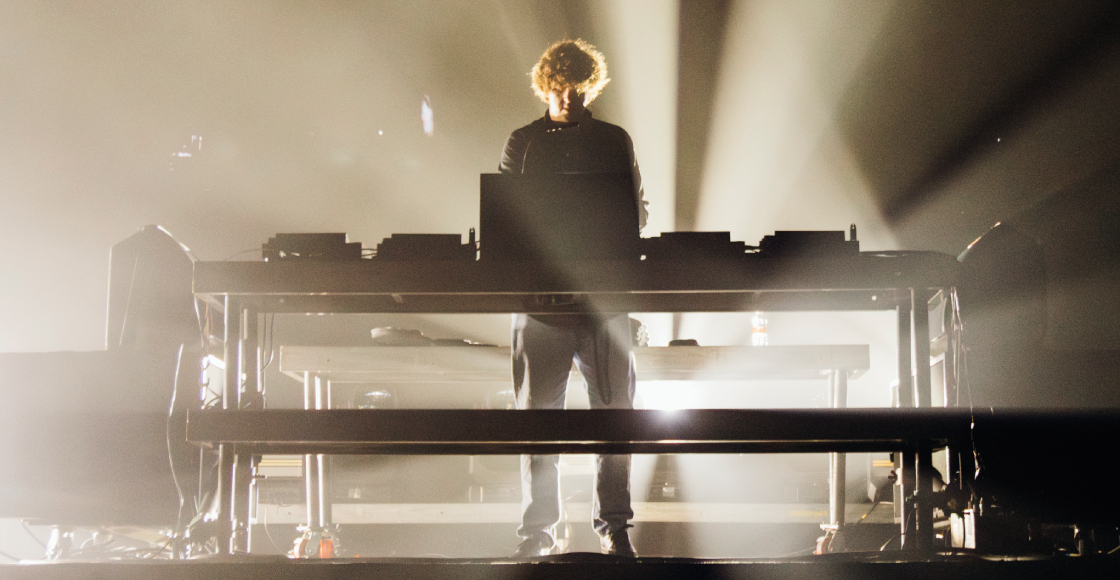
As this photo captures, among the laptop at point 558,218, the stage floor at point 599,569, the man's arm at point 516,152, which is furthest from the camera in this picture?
the man's arm at point 516,152

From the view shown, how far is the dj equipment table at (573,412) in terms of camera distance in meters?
1.41

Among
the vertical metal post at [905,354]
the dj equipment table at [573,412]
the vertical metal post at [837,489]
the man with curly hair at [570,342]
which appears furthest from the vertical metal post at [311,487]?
the vertical metal post at [905,354]

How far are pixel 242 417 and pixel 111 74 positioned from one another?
3756mm

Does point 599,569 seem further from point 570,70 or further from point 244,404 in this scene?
point 570,70

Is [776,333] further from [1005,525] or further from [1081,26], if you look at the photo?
[1005,525]

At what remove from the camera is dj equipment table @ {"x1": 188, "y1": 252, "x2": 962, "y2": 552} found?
1405 millimetres

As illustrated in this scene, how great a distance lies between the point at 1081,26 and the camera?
2.58 m

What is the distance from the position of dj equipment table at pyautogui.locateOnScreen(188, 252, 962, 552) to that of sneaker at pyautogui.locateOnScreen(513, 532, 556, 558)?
0.35 meters

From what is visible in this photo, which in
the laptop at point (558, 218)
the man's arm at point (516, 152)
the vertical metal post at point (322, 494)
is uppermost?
the man's arm at point (516, 152)

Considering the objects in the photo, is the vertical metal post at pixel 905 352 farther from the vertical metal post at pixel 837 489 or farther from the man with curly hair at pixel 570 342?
the man with curly hair at pixel 570 342

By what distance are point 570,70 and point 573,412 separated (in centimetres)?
119

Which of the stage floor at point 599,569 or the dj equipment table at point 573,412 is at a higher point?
the dj equipment table at point 573,412

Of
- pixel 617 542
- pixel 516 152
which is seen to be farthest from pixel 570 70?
pixel 617 542

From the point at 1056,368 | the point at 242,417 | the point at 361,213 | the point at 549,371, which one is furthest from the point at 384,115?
the point at 1056,368
